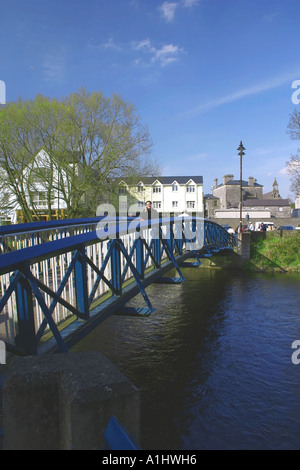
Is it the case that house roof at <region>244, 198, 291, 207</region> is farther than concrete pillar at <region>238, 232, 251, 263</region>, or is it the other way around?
house roof at <region>244, 198, 291, 207</region>

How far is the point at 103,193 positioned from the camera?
86.9 ft

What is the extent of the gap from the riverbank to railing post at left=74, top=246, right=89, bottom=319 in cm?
2050

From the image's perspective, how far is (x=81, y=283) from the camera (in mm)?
5215

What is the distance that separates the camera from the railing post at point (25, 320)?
150 inches

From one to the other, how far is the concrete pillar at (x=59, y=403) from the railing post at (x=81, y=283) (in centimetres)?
300

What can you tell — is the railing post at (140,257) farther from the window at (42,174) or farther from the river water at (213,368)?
the window at (42,174)

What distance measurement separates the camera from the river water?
6.01 meters

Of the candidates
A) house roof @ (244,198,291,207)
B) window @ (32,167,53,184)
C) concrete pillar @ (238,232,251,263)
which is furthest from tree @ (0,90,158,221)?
house roof @ (244,198,291,207)

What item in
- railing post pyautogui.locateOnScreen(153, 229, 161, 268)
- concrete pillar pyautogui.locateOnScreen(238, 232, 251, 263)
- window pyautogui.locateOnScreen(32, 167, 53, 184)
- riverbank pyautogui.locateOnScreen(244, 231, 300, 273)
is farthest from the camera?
window pyautogui.locateOnScreen(32, 167, 53, 184)

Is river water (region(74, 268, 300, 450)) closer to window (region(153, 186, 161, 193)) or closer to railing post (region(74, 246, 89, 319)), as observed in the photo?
railing post (region(74, 246, 89, 319))

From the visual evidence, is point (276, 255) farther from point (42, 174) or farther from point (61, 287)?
point (61, 287)

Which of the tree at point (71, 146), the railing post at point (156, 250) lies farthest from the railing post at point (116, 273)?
the tree at point (71, 146)
